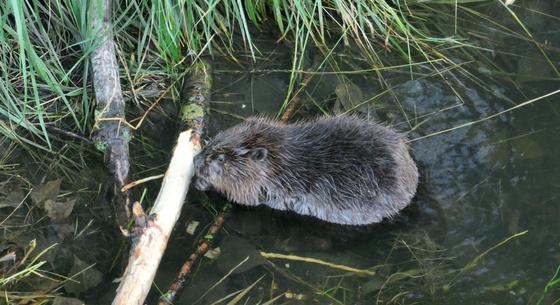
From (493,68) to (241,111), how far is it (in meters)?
1.76

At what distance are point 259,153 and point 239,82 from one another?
3.36ft

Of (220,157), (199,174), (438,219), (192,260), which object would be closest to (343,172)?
(438,219)

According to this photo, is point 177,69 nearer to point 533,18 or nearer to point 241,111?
point 241,111

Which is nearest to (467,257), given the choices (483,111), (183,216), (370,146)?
(370,146)

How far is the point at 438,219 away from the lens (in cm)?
417

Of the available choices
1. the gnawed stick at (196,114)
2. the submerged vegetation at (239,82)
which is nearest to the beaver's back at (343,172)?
the submerged vegetation at (239,82)

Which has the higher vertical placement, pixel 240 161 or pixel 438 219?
pixel 240 161

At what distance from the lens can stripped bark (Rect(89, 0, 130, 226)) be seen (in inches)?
169

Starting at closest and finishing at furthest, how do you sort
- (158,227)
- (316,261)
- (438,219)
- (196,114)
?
1. (158,227)
2. (316,261)
3. (438,219)
4. (196,114)

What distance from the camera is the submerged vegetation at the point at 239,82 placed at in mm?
3939

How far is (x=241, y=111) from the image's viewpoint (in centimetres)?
492

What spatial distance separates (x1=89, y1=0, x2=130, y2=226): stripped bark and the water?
47 centimetres

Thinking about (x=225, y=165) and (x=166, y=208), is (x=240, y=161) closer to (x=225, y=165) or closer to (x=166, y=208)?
(x=225, y=165)

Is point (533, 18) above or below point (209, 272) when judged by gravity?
above
